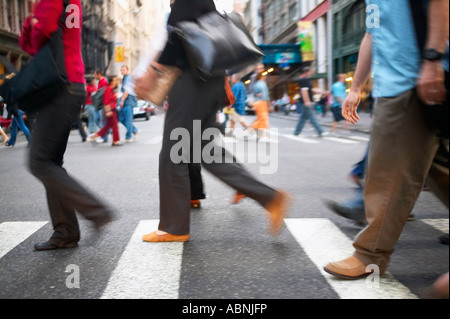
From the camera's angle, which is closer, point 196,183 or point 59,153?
point 59,153

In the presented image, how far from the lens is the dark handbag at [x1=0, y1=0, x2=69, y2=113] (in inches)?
121

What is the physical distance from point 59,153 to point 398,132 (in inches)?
83.0

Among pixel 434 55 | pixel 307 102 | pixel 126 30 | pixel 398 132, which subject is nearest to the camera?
pixel 434 55

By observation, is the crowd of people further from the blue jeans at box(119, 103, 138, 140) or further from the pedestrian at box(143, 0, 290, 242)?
the blue jeans at box(119, 103, 138, 140)

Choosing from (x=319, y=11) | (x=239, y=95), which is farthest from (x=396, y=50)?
(x=319, y=11)

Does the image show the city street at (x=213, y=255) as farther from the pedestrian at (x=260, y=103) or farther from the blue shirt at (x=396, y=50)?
the pedestrian at (x=260, y=103)

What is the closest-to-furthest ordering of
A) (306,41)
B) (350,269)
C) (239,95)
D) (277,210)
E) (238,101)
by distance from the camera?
(350,269), (277,210), (239,95), (238,101), (306,41)

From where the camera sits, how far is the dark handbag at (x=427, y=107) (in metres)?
2.22

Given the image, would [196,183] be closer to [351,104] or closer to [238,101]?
[351,104]

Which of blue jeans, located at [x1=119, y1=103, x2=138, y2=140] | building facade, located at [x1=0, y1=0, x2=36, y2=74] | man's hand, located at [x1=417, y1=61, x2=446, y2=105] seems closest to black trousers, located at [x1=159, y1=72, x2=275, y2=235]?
man's hand, located at [x1=417, y1=61, x2=446, y2=105]

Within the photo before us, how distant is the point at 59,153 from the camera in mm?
3289
